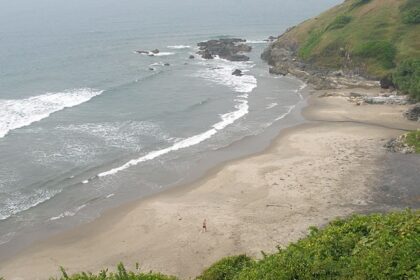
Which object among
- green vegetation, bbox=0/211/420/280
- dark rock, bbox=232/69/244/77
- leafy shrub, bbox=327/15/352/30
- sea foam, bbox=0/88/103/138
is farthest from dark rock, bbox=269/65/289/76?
green vegetation, bbox=0/211/420/280

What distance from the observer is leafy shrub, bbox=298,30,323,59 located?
86.1 m

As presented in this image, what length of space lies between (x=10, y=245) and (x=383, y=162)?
99.0ft

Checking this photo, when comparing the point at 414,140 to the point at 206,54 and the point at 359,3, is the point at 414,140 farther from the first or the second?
the point at 206,54

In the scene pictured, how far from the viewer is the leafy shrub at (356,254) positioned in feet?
56.1

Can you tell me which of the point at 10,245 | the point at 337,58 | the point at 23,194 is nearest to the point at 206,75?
the point at 337,58

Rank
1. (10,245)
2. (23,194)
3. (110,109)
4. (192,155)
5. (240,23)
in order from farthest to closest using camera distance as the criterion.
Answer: (240,23)
(110,109)
(192,155)
(23,194)
(10,245)

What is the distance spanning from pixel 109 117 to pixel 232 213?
99.8ft

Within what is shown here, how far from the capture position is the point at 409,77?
206 feet

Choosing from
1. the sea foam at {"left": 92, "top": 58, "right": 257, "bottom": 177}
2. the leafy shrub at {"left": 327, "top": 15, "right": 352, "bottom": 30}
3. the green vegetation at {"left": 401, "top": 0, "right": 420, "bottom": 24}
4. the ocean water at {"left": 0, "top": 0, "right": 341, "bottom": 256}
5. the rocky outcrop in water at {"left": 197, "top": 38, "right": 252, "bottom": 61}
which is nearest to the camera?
the ocean water at {"left": 0, "top": 0, "right": 341, "bottom": 256}

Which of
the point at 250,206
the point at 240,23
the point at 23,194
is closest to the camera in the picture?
the point at 250,206

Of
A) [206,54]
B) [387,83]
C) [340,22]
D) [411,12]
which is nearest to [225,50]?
[206,54]

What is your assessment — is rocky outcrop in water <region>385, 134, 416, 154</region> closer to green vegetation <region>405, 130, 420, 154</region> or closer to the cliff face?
green vegetation <region>405, 130, 420, 154</region>

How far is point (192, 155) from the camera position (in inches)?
1922

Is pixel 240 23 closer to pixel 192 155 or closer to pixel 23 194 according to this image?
pixel 192 155
